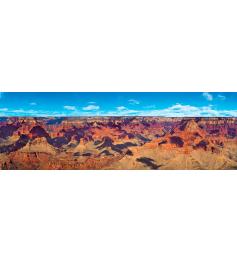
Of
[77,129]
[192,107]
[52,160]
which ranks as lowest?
[52,160]

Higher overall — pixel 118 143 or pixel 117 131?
pixel 117 131

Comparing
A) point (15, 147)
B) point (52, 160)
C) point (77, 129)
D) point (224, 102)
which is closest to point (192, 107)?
point (224, 102)

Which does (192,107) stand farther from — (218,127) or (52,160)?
(52,160)

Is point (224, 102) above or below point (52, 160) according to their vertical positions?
above
